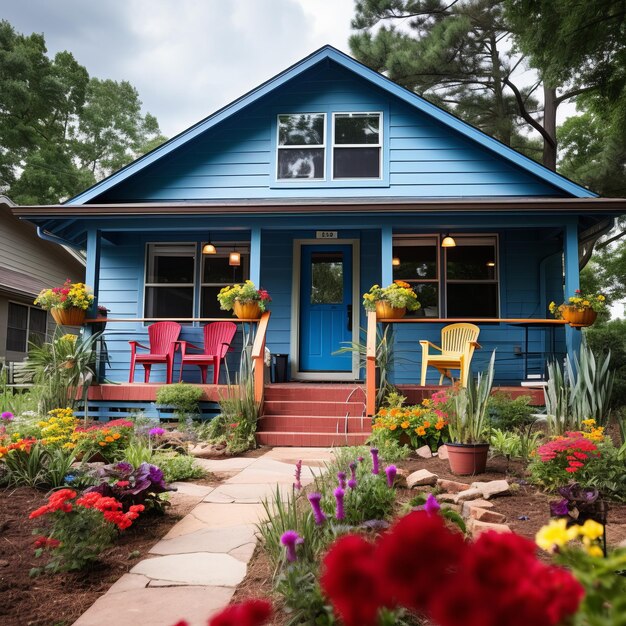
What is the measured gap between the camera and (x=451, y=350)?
7.97 m

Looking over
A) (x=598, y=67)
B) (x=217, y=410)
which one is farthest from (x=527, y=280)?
(x=217, y=410)

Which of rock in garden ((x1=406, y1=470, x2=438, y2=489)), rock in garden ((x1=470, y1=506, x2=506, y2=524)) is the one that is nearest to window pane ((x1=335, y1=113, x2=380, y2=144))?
rock in garden ((x1=406, y1=470, x2=438, y2=489))

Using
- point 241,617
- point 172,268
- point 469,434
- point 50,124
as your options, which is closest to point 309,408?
point 469,434

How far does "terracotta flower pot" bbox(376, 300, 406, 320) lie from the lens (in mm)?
7086

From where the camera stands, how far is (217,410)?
7223 millimetres

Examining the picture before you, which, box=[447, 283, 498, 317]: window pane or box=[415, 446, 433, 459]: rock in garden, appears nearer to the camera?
box=[415, 446, 433, 459]: rock in garden

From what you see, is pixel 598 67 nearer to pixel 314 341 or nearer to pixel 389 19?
pixel 314 341

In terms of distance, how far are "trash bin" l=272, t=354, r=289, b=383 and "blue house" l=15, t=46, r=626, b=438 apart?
19 cm

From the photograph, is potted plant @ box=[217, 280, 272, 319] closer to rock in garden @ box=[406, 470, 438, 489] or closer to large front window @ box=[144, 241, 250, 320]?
large front window @ box=[144, 241, 250, 320]

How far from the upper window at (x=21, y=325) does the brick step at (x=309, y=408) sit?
9.24 meters

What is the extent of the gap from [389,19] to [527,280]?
28.6ft

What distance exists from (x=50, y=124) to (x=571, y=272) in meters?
23.8

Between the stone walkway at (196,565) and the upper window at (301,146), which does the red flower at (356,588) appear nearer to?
the stone walkway at (196,565)

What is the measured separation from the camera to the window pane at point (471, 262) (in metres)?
9.01
